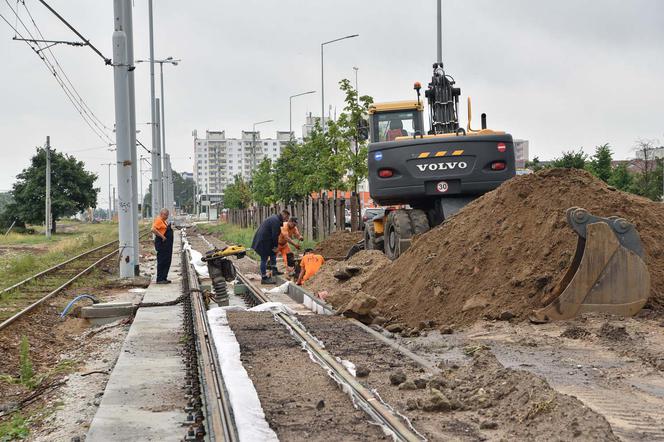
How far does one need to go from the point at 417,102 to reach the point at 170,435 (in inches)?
496

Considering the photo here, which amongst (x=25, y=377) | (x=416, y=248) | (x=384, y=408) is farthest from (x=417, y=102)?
(x=384, y=408)

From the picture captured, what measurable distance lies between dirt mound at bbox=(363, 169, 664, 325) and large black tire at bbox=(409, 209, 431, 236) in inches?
91.4

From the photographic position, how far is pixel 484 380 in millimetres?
6605

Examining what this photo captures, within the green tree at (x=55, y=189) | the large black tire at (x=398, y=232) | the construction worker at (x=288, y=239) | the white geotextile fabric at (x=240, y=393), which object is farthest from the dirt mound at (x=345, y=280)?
the green tree at (x=55, y=189)

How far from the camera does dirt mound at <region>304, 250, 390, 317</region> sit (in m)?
12.5

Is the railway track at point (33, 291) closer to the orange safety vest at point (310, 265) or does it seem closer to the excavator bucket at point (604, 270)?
the orange safety vest at point (310, 265)

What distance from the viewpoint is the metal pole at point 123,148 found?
60.6 feet

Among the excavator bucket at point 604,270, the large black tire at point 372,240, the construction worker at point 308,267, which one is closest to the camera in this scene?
the excavator bucket at point 604,270

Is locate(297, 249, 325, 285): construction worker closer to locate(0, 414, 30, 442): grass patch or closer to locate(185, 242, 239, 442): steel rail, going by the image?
locate(185, 242, 239, 442): steel rail

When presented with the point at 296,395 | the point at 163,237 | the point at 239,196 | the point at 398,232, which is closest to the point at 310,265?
the point at 398,232

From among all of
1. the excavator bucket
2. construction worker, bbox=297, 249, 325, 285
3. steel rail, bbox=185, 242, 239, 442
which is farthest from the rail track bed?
construction worker, bbox=297, 249, 325, 285

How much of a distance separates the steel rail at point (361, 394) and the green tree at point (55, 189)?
65.3 meters

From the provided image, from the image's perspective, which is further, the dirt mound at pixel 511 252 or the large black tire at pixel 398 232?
the large black tire at pixel 398 232

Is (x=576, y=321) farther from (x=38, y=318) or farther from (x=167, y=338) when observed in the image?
(x=38, y=318)
